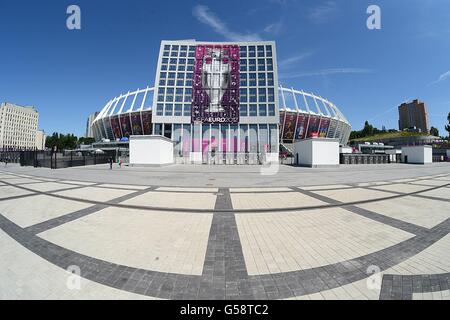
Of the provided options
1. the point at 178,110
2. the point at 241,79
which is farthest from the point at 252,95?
the point at 178,110

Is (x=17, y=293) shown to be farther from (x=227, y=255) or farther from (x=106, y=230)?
(x=227, y=255)

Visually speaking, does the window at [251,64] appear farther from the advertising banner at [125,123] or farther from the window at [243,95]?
the advertising banner at [125,123]

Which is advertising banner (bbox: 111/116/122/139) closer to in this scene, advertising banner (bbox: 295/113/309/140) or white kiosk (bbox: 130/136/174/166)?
white kiosk (bbox: 130/136/174/166)

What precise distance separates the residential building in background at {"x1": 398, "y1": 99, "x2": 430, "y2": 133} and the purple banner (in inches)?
5417

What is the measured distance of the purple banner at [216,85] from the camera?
53531 millimetres

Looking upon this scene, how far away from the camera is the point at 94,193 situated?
10688 millimetres

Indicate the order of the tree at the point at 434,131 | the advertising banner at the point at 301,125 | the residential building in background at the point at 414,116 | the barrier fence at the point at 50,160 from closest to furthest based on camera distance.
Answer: the barrier fence at the point at 50,160, the advertising banner at the point at 301,125, the tree at the point at 434,131, the residential building in background at the point at 414,116

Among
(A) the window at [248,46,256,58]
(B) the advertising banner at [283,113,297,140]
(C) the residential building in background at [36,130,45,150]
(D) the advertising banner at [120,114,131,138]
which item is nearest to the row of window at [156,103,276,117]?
(B) the advertising banner at [283,113,297,140]

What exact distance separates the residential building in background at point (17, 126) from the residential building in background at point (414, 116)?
235760 millimetres

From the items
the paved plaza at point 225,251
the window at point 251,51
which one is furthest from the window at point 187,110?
the paved plaza at point 225,251

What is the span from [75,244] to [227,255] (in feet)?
12.1

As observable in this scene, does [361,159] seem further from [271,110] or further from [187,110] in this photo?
[187,110]

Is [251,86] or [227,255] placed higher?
[251,86]
